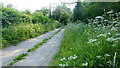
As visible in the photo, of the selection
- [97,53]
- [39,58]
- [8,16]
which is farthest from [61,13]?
[97,53]

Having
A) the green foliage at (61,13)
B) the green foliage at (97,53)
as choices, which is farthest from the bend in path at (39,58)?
the green foliage at (61,13)

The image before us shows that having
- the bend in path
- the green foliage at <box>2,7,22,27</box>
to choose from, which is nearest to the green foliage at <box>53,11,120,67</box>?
the bend in path

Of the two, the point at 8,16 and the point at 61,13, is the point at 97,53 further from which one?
the point at 61,13

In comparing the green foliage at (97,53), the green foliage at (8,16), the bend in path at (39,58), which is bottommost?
the bend in path at (39,58)

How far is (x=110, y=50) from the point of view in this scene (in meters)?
1.96

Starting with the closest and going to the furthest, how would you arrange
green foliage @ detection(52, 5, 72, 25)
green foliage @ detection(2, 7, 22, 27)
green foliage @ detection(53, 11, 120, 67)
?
1. green foliage @ detection(53, 11, 120, 67)
2. green foliage @ detection(2, 7, 22, 27)
3. green foliage @ detection(52, 5, 72, 25)

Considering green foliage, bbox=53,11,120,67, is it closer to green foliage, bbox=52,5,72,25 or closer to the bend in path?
the bend in path

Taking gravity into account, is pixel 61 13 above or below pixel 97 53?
above

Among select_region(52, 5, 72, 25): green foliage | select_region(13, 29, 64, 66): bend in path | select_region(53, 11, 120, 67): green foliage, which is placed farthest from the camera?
select_region(52, 5, 72, 25): green foliage

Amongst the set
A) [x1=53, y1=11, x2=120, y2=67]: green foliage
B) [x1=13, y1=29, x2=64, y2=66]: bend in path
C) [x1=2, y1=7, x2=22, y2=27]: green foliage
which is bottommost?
[x1=13, y1=29, x2=64, y2=66]: bend in path

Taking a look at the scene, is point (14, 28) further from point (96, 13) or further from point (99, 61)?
point (99, 61)

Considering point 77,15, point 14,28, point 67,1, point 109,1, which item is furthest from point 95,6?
point 67,1

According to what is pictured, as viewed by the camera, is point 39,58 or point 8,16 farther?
point 8,16

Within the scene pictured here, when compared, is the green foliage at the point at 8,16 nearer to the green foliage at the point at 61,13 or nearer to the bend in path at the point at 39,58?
the bend in path at the point at 39,58
